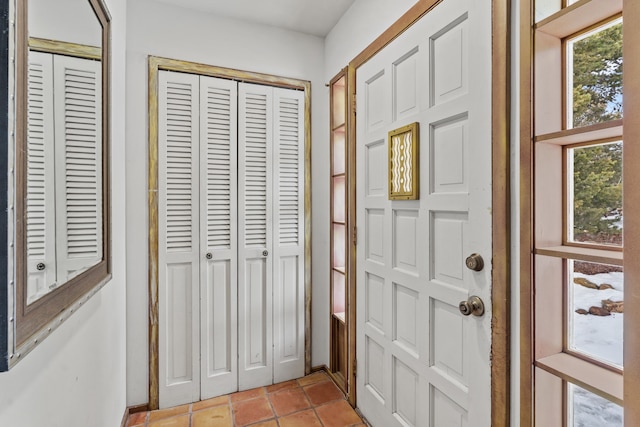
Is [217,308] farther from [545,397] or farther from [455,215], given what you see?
[545,397]

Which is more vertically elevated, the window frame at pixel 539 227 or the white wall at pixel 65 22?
the white wall at pixel 65 22

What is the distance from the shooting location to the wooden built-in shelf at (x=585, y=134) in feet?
2.62

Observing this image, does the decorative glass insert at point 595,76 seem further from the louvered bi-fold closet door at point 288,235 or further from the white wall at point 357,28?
the louvered bi-fold closet door at point 288,235

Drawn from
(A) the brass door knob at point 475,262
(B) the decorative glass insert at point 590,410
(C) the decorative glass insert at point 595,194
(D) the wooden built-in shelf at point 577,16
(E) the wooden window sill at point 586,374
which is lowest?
(B) the decorative glass insert at point 590,410

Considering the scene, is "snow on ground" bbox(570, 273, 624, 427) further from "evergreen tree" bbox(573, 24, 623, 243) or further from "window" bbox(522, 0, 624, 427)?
"evergreen tree" bbox(573, 24, 623, 243)

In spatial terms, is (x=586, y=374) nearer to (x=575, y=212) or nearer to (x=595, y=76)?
(x=575, y=212)

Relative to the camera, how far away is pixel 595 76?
3.00 ft

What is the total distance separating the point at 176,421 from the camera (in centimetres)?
190

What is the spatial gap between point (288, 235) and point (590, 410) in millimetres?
1766

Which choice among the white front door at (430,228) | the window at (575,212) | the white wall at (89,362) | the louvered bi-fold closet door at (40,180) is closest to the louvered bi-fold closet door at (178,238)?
the white wall at (89,362)

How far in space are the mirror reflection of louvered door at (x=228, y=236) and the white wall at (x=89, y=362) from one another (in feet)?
0.90

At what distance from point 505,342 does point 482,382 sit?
0.20m

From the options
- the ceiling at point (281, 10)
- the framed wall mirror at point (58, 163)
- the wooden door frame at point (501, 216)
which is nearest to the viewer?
the framed wall mirror at point (58, 163)

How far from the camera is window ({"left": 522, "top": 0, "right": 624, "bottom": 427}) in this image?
34.4 inches
